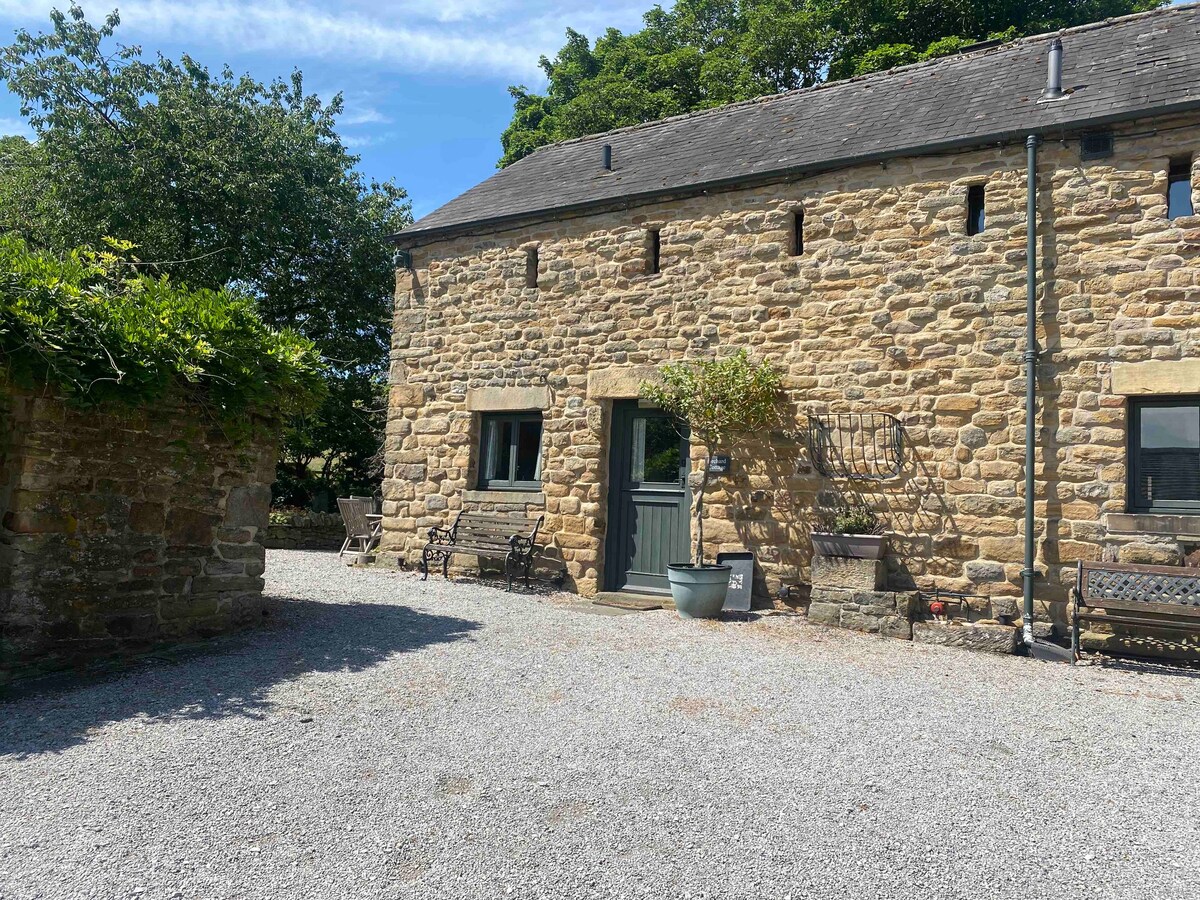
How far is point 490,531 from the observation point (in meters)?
9.35

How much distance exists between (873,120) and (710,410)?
377cm

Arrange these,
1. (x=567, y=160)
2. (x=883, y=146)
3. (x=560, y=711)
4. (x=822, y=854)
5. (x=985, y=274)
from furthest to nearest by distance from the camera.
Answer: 1. (x=567, y=160)
2. (x=883, y=146)
3. (x=985, y=274)
4. (x=560, y=711)
5. (x=822, y=854)

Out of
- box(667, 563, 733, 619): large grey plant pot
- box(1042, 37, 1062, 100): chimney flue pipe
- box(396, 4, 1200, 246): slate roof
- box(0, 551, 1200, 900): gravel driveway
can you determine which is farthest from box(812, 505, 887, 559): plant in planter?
box(1042, 37, 1062, 100): chimney flue pipe

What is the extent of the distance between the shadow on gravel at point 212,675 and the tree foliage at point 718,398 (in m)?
2.99

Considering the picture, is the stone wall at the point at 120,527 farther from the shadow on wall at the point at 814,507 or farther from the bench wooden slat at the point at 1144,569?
the bench wooden slat at the point at 1144,569

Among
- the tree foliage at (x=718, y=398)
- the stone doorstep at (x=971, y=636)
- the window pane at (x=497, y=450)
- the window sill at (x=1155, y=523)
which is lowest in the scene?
the stone doorstep at (x=971, y=636)

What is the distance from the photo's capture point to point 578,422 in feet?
29.8

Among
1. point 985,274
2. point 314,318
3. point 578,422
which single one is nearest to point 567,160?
point 578,422

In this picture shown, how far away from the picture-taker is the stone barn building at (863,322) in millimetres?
6727

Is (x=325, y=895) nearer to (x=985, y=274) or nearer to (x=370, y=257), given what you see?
(x=985, y=274)

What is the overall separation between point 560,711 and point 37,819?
2.41 meters

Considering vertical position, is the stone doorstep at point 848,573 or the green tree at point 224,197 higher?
the green tree at point 224,197

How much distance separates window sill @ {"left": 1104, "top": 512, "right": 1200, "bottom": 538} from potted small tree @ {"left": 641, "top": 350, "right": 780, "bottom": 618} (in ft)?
9.94

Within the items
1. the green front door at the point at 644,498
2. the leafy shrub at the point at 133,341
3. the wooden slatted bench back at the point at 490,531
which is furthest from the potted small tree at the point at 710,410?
the leafy shrub at the point at 133,341
